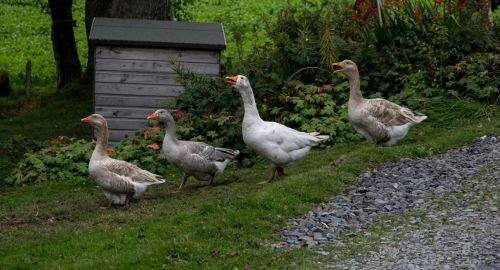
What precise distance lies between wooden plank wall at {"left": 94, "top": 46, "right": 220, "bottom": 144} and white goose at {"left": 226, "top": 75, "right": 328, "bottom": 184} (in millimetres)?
4448

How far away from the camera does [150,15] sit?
1919 centimetres

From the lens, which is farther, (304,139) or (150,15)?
(150,15)

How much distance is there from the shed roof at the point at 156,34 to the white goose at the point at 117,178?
446cm

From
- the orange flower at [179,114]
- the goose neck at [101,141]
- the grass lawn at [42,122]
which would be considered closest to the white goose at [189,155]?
the goose neck at [101,141]

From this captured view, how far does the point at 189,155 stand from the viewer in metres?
12.2

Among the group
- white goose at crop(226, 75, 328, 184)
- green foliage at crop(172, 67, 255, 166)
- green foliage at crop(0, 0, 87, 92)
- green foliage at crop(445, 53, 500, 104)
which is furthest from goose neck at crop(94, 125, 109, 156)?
green foliage at crop(0, 0, 87, 92)

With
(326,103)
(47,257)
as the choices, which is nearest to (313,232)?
(47,257)

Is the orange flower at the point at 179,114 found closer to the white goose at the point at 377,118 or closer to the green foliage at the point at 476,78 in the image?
the white goose at the point at 377,118

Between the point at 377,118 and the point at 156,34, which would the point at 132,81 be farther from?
the point at 377,118

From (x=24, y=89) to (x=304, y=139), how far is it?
1467cm

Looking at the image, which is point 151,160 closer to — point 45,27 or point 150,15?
point 150,15

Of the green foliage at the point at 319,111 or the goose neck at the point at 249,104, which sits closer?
the goose neck at the point at 249,104

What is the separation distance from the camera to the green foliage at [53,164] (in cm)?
1432

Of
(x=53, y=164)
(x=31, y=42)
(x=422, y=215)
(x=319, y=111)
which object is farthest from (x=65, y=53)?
(x=422, y=215)
